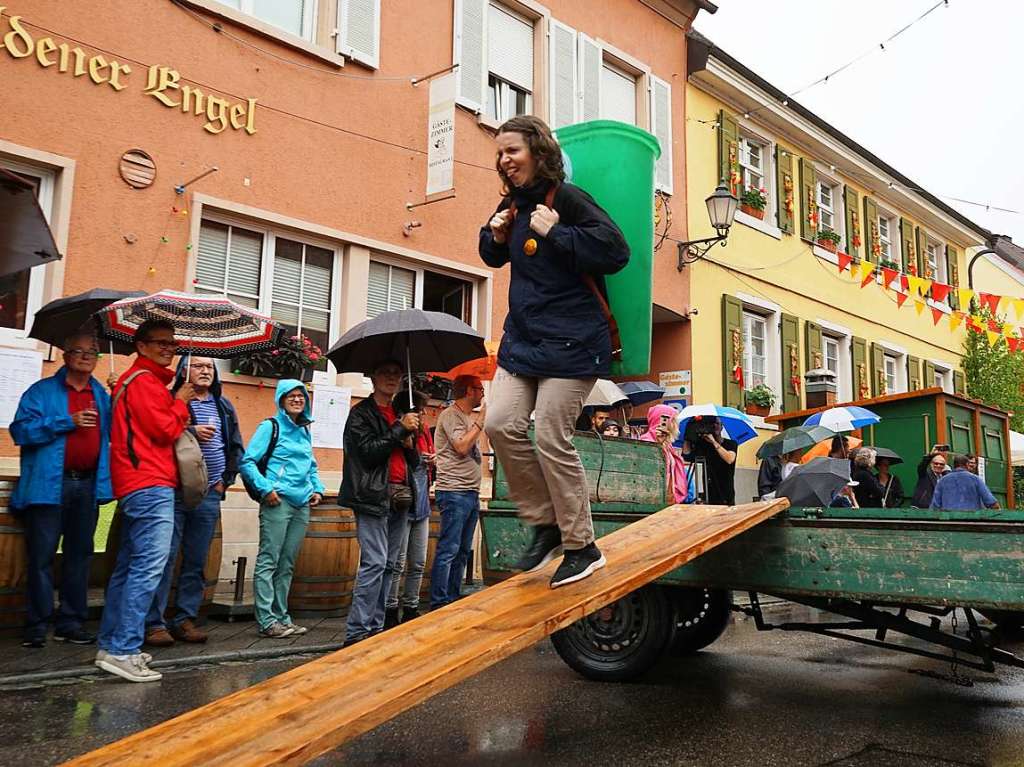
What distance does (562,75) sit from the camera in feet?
43.1

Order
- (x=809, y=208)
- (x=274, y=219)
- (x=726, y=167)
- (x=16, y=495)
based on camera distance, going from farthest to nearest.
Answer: (x=809, y=208)
(x=726, y=167)
(x=274, y=219)
(x=16, y=495)

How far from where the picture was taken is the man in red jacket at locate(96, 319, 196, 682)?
194 inches

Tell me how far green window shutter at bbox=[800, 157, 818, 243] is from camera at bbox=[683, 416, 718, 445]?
33.5 feet

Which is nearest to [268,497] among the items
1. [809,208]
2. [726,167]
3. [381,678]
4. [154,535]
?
[154,535]

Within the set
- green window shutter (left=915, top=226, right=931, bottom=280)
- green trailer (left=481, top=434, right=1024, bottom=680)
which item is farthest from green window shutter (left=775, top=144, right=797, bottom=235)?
green trailer (left=481, top=434, right=1024, bottom=680)

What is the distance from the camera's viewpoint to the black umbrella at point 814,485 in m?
5.02

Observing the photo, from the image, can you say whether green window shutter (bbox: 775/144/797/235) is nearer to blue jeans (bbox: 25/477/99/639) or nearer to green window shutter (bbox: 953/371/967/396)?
green window shutter (bbox: 953/371/967/396)

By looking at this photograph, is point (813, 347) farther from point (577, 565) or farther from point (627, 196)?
point (577, 565)

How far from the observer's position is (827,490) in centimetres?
503

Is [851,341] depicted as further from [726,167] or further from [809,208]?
[726,167]

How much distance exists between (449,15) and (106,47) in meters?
4.56

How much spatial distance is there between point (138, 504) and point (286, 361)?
451cm

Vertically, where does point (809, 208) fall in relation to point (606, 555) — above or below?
above

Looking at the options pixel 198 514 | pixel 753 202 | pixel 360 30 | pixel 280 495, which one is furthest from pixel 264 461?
pixel 753 202
